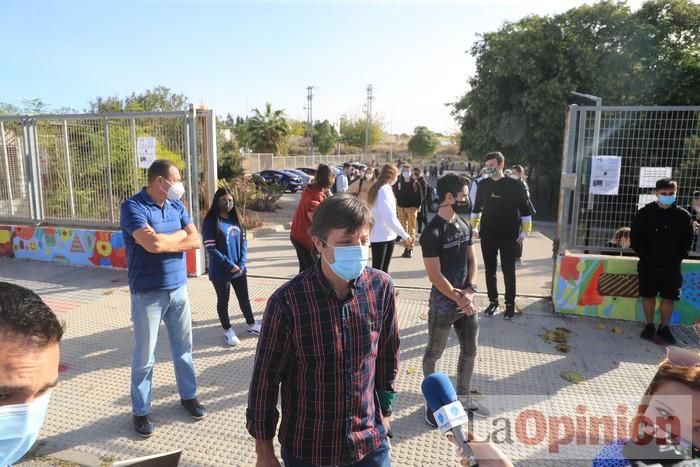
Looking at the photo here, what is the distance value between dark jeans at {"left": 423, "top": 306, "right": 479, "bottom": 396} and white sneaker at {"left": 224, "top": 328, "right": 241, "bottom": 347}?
2.35m

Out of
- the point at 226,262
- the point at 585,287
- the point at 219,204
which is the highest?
the point at 219,204

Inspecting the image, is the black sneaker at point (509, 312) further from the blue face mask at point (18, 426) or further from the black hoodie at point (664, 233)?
the blue face mask at point (18, 426)

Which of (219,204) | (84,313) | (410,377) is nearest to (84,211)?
(84,313)

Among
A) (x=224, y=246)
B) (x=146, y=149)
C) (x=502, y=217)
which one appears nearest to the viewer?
(x=224, y=246)

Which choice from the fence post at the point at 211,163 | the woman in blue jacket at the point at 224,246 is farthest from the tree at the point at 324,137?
the woman in blue jacket at the point at 224,246

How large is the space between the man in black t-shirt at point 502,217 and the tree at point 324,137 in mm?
63311

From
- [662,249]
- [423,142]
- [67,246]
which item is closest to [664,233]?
[662,249]

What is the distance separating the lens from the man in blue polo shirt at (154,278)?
346cm

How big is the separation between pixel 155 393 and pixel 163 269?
137cm

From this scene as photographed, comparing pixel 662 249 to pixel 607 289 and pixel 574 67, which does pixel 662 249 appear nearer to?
pixel 607 289

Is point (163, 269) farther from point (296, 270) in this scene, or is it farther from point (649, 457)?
point (296, 270)

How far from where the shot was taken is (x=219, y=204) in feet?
16.4

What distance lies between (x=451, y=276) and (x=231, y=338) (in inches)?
107

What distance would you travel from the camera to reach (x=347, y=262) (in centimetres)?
200
